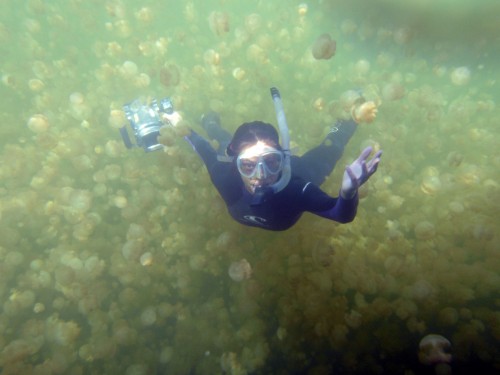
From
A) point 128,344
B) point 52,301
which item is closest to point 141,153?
point 52,301

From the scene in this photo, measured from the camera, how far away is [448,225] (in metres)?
5.70

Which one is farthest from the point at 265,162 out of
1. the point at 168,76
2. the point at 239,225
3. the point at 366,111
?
the point at 168,76

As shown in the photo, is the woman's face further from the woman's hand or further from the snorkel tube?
the woman's hand

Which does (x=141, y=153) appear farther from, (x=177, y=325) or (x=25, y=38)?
(x=25, y=38)

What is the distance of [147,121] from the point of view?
21.6ft

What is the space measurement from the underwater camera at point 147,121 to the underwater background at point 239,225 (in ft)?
1.45

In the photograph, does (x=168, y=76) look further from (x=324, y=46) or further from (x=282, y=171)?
(x=282, y=171)

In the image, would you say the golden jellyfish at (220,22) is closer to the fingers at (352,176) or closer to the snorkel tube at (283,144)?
the snorkel tube at (283,144)

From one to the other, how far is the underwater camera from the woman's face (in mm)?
2771

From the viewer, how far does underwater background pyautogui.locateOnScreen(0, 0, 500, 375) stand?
16.7 feet

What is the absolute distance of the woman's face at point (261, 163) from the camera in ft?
14.6

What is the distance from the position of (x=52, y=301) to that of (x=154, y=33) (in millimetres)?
8626

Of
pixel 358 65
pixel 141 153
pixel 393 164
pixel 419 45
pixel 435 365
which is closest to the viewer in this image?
pixel 435 365

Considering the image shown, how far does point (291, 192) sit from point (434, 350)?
10.3ft
